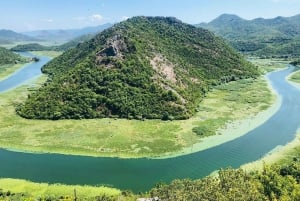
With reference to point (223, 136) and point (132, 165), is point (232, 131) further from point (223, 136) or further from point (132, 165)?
point (132, 165)

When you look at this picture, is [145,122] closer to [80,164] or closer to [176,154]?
[176,154]

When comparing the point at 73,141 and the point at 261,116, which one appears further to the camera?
the point at 261,116

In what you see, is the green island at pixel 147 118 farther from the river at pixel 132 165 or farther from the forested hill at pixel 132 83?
the river at pixel 132 165

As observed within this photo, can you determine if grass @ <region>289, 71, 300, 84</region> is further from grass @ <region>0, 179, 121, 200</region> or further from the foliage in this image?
grass @ <region>0, 179, 121, 200</region>

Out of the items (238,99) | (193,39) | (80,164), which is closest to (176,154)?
(80,164)

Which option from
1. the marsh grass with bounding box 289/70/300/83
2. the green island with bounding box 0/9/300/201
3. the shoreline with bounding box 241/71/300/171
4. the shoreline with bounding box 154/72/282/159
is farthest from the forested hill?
the shoreline with bounding box 241/71/300/171

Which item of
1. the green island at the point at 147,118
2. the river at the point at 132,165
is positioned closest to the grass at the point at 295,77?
the green island at the point at 147,118

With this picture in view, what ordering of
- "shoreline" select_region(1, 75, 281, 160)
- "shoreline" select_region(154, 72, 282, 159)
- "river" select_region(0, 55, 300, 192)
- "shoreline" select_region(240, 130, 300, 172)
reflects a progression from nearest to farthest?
"river" select_region(0, 55, 300, 192)
"shoreline" select_region(240, 130, 300, 172)
"shoreline" select_region(1, 75, 281, 160)
"shoreline" select_region(154, 72, 282, 159)
